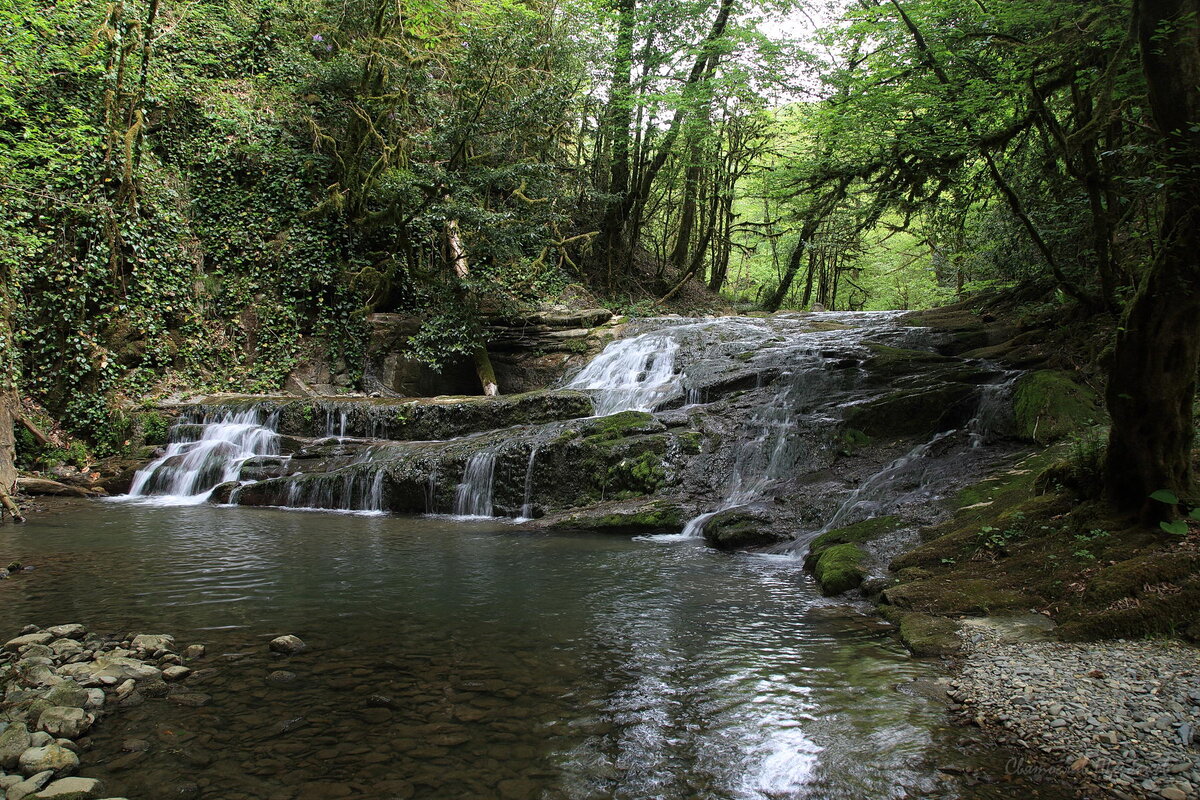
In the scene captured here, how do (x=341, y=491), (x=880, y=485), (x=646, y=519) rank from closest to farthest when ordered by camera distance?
(x=880, y=485) < (x=646, y=519) < (x=341, y=491)

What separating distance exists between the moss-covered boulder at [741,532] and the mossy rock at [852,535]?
782mm

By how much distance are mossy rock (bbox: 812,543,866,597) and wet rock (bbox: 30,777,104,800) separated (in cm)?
536

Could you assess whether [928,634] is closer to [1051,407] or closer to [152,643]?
[1051,407]

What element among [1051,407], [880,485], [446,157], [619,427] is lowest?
[880,485]

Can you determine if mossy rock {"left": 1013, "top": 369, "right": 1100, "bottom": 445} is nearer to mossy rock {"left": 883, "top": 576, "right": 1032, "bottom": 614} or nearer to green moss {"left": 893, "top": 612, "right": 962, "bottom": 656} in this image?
mossy rock {"left": 883, "top": 576, "right": 1032, "bottom": 614}

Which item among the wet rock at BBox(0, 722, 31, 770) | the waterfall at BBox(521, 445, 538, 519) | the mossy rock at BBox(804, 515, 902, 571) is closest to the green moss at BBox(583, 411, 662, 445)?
the waterfall at BBox(521, 445, 538, 519)

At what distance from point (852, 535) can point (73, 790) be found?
671 centimetres

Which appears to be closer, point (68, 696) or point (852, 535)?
point (68, 696)

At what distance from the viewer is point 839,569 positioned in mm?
5992

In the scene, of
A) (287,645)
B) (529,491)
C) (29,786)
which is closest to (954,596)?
(287,645)

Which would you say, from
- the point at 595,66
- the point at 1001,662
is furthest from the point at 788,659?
the point at 595,66

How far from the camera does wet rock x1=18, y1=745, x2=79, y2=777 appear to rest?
109 inches

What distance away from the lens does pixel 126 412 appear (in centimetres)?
1272

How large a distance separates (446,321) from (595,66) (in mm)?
10049
